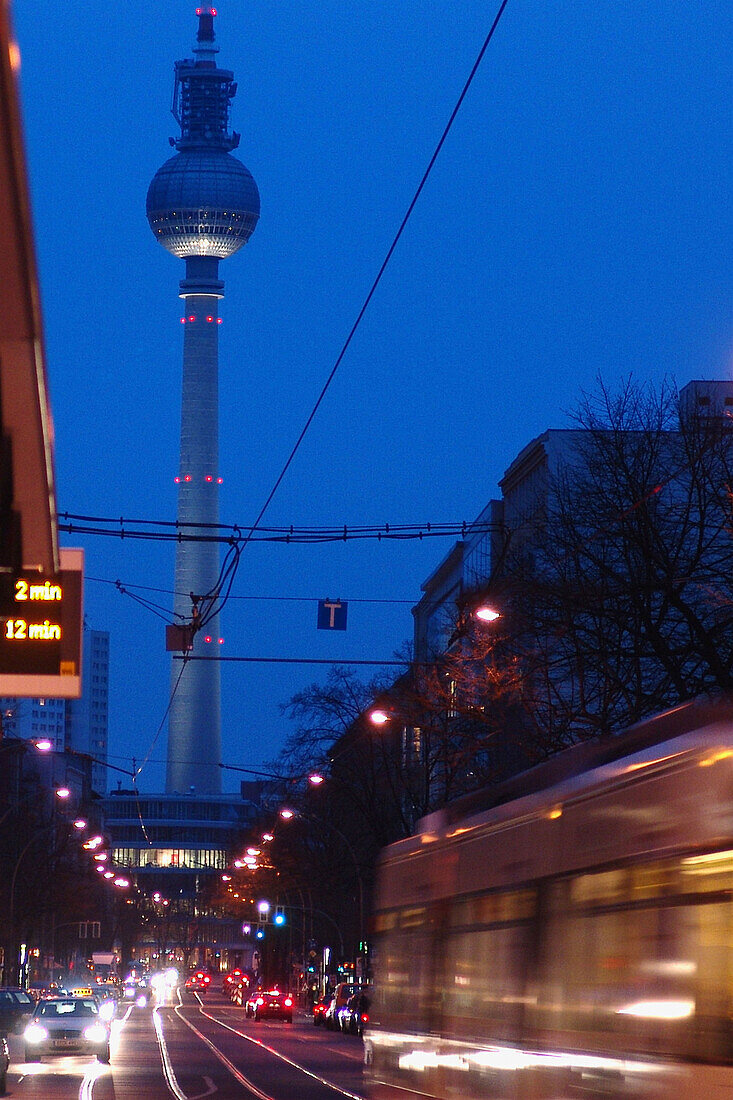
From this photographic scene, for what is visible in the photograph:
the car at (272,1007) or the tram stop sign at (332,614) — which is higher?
the tram stop sign at (332,614)

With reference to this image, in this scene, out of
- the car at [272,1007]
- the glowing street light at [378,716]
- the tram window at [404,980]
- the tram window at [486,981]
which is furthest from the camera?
the car at [272,1007]

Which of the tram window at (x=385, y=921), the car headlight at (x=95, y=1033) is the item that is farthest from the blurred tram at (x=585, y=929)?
the car headlight at (x=95, y=1033)

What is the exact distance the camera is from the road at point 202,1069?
2830cm

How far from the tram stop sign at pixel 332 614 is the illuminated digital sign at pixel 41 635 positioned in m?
22.4

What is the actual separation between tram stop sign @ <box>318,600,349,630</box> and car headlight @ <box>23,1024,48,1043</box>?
33.6 ft

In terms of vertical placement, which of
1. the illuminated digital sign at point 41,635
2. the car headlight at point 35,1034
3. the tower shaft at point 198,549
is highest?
the tower shaft at point 198,549

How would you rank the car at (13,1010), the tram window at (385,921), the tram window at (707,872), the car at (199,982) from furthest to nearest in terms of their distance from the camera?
the car at (199,982), the car at (13,1010), the tram window at (385,921), the tram window at (707,872)

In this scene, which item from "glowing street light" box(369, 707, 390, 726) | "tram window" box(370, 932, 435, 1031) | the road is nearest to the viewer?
"tram window" box(370, 932, 435, 1031)

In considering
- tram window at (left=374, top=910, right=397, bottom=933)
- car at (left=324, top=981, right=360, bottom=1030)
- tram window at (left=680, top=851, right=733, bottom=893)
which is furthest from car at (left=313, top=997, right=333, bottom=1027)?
tram window at (left=680, top=851, right=733, bottom=893)

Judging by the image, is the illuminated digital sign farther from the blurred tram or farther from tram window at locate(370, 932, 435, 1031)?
tram window at locate(370, 932, 435, 1031)

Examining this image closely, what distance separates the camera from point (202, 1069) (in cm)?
3647

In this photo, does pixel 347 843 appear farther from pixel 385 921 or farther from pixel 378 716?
pixel 385 921

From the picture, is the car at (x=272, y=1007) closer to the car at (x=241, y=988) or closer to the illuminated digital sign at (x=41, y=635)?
the car at (x=241, y=988)

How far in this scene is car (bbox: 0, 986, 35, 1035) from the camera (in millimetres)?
42688
